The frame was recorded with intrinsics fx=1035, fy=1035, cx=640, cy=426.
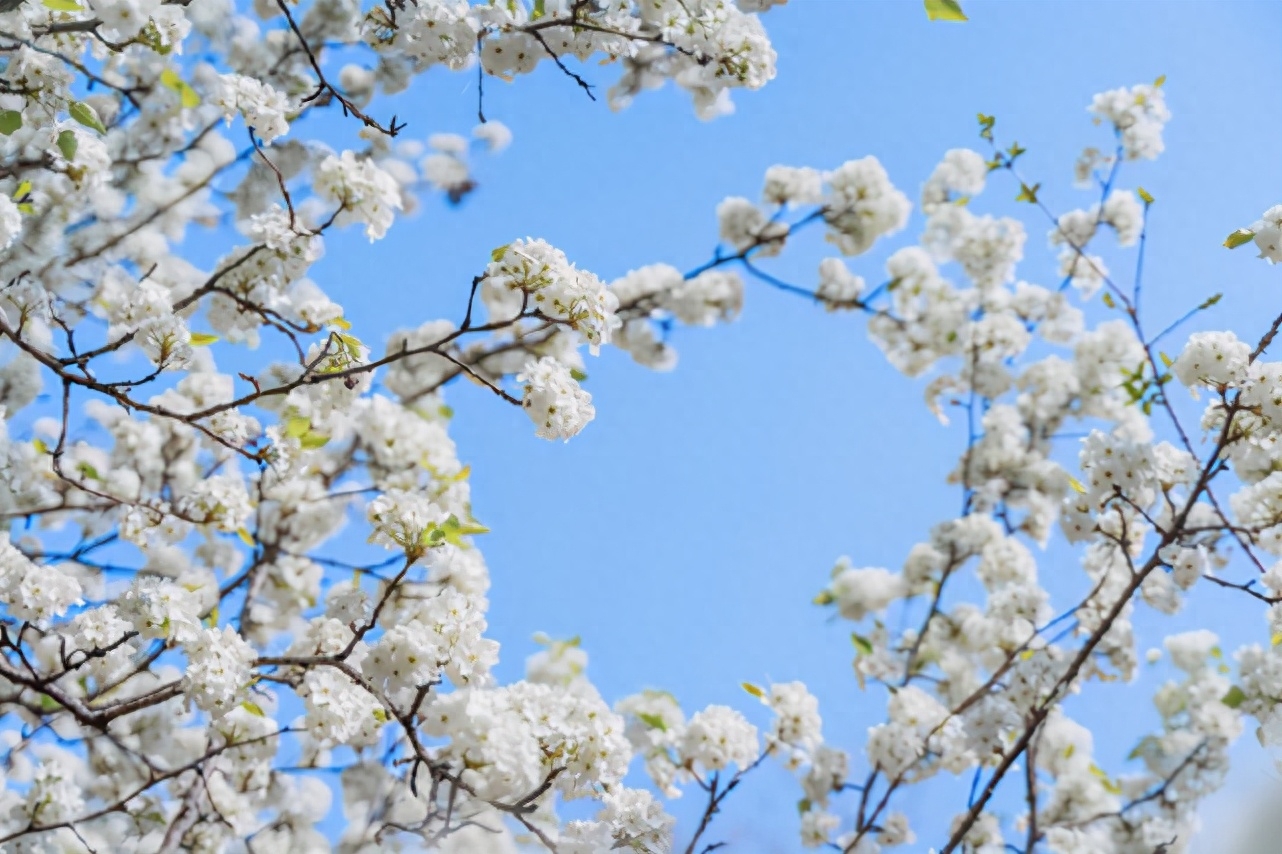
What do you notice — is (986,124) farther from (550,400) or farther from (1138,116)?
(550,400)

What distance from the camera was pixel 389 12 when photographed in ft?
8.54

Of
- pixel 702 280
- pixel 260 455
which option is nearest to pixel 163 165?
pixel 260 455

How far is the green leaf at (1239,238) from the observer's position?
223 cm

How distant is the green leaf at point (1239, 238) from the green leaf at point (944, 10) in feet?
2.66

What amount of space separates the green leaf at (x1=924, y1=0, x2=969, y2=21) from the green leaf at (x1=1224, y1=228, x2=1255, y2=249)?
0.81 m

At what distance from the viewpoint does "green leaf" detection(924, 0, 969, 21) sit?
6.47ft

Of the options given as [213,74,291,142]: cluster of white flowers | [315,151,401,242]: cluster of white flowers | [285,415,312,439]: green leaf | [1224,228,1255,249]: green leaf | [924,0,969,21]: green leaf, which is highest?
[315,151,401,242]: cluster of white flowers

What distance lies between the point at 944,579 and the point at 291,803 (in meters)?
2.90

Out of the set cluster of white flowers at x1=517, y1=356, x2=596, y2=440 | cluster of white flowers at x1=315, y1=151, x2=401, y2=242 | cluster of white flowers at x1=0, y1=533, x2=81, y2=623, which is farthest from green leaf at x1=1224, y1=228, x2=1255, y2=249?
cluster of white flowers at x1=0, y1=533, x2=81, y2=623

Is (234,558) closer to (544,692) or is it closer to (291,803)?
(291,803)

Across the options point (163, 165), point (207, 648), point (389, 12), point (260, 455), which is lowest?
point (207, 648)

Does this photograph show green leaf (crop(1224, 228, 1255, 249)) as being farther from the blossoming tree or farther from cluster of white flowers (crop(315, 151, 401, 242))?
cluster of white flowers (crop(315, 151, 401, 242))

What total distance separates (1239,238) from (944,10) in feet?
2.79

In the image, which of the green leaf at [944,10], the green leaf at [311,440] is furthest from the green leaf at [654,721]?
the green leaf at [944,10]
